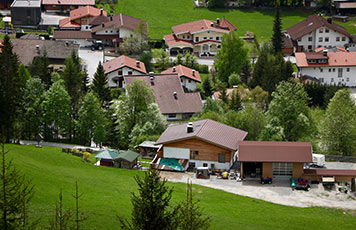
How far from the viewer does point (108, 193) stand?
1775 inches

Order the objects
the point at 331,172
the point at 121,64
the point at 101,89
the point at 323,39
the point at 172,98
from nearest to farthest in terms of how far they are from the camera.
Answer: the point at 331,172, the point at 101,89, the point at 172,98, the point at 121,64, the point at 323,39

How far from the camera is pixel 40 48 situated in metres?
101

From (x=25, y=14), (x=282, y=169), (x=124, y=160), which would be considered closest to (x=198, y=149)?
(x=124, y=160)

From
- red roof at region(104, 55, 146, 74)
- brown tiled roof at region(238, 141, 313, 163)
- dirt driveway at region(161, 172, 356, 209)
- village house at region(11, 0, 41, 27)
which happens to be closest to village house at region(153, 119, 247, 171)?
brown tiled roof at region(238, 141, 313, 163)

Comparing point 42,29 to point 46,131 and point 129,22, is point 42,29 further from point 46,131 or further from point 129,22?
point 46,131

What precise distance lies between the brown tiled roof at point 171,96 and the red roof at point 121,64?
10381 mm

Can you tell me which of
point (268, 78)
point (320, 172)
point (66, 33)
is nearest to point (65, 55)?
point (66, 33)

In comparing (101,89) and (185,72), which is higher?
(185,72)

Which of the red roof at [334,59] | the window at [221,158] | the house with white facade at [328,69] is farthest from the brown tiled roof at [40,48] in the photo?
the window at [221,158]

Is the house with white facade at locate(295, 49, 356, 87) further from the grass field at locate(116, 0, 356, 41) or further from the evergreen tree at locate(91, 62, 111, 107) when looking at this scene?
the evergreen tree at locate(91, 62, 111, 107)

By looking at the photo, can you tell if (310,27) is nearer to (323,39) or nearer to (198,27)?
(323,39)

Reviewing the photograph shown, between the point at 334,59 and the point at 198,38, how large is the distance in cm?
2836

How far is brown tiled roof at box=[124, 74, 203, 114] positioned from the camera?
85688mm

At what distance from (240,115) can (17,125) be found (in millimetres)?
23981
